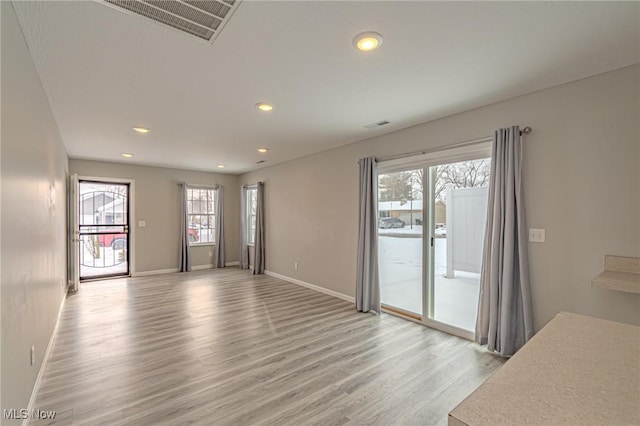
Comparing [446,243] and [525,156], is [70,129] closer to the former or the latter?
[446,243]

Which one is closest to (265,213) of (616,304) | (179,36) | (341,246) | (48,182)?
(341,246)

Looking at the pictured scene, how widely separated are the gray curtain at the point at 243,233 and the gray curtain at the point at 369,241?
4.25 meters

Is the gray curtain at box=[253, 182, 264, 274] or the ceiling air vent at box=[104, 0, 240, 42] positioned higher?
the ceiling air vent at box=[104, 0, 240, 42]

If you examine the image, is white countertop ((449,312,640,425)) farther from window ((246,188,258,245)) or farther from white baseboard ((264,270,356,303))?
window ((246,188,258,245))

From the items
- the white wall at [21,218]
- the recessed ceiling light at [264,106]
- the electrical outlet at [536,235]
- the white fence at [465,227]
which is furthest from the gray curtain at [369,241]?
the white wall at [21,218]

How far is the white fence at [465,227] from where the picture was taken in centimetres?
326

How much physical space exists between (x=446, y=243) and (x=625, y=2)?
2.48m

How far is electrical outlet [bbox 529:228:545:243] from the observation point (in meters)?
2.76

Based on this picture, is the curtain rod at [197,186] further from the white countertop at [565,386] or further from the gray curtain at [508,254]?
the white countertop at [565,386]

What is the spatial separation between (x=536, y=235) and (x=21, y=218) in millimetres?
4043

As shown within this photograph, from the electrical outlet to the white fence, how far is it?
458 mm

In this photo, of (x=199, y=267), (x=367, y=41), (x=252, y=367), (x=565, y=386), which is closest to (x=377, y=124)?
(x=367, y=41)

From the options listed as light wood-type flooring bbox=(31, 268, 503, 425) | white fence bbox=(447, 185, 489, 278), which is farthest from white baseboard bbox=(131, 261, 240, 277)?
white fence bbox=(447, 185, 489, 278)

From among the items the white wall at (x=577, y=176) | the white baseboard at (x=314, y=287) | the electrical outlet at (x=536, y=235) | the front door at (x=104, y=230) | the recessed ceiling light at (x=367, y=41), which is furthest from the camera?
the front door at (x=104, y=230)
